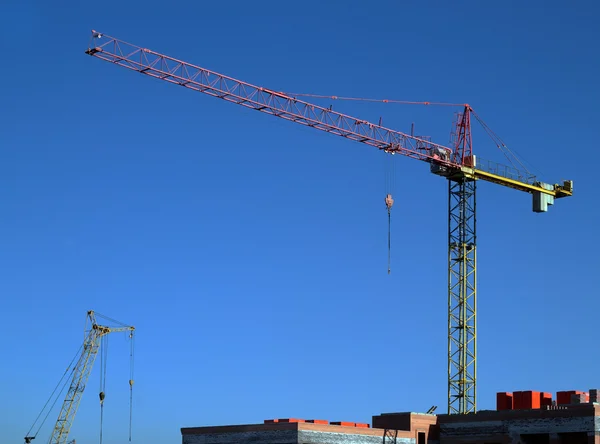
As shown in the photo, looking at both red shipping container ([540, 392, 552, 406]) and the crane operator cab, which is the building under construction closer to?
red shipping container ([540, 392, 552, 406])

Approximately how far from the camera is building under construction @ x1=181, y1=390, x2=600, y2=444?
363ft

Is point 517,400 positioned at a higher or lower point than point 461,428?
higher

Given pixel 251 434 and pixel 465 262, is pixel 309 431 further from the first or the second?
pixel 465 262

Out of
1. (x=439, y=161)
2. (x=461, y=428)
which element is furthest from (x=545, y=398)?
(x=439, y=161)

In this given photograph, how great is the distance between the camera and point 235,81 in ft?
493

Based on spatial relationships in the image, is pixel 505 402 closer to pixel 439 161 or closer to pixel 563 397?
pixel 563 397

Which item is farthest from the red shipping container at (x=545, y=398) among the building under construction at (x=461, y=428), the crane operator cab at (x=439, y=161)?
the crane operator cab at (x=439, y=161)

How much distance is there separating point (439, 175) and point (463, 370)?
92.2 feet

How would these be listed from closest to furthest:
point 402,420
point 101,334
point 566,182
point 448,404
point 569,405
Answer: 1. point 569,405
2. point 402,420
3. point 448,404
4. point 566,182
5. point 101,334

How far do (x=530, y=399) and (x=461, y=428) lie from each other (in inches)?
335

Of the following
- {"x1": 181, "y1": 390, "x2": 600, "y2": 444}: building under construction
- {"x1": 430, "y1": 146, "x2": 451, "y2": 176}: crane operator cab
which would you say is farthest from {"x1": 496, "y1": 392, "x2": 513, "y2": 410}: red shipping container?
{"x1": 430, "y1": 146, "x2": 451, "y2": 176}: crane operator cab

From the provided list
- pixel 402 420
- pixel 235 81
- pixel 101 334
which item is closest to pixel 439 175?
pixel 235 81

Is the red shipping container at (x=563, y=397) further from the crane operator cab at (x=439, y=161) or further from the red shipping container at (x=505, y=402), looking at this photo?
the crane operator cab at (x=439, y=161)

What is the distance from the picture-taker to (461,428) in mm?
122562
